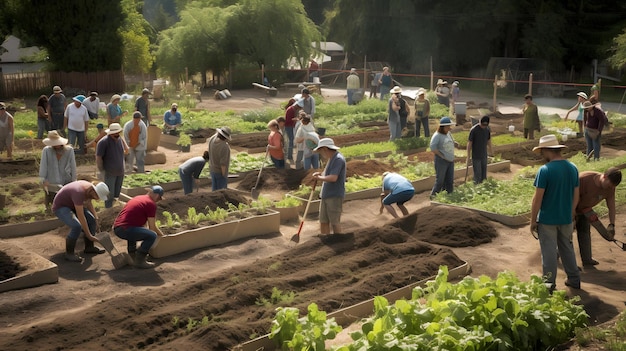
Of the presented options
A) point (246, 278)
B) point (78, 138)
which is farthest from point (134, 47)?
point (246, 278)

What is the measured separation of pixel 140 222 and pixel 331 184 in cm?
293

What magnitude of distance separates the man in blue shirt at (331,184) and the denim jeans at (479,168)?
15.1 feet

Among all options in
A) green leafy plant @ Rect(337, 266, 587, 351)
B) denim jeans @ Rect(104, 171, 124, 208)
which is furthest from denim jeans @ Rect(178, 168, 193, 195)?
green leafy plant @ Rect(337, 266, 587, 351)

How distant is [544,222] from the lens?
9.34 meters

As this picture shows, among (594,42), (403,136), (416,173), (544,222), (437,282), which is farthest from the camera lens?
(594,42)

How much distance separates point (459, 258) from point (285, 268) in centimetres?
266

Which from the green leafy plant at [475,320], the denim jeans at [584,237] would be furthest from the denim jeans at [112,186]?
the denim jeans at [584,237]

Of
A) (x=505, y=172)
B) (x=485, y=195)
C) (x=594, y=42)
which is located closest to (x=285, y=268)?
(x=485, y=195)

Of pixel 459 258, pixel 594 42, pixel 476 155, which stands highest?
pixel 594 42

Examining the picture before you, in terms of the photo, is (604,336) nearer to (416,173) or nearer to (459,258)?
(459,258)

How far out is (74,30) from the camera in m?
37.6

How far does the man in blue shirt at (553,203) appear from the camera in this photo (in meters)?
9.20

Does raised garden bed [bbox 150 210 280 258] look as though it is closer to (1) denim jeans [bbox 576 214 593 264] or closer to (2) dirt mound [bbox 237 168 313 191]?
(2) dirt mound [bbox 237 168 313 191]

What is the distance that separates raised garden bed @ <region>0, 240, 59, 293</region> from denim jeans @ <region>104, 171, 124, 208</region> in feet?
9.00
